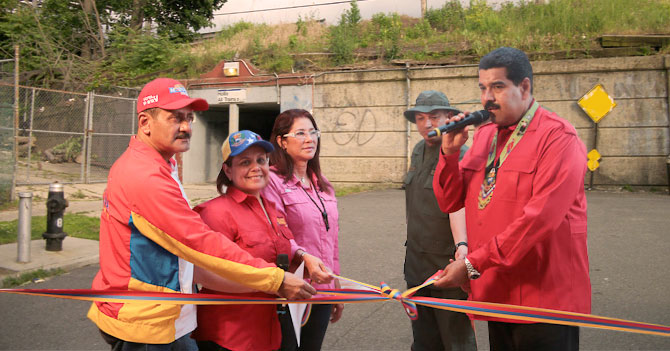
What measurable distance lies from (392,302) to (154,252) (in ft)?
12.5

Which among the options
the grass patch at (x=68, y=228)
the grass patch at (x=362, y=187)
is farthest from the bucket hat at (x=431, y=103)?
the grass patch at (x=362, y=187)

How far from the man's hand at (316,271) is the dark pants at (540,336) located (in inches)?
38.4

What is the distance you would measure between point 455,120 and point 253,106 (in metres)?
17.8

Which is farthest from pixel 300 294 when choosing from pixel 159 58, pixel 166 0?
pixel 166 0

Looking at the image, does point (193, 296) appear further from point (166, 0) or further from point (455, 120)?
point (166, 0)

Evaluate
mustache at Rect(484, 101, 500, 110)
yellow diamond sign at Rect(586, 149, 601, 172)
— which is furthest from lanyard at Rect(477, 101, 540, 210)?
yellow diamond sign at Rect(586, 149, 601, 172)

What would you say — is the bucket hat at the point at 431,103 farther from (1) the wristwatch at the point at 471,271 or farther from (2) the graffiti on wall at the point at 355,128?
(2) the graffiti on wall at the point at 355,128

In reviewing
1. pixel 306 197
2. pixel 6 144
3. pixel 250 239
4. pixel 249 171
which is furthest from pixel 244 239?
pixel 6 144

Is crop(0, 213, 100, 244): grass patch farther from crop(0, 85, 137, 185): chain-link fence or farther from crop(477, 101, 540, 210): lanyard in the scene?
crop(477, 101, 540, 210): lanyard

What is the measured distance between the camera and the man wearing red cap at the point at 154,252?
84.8 inches

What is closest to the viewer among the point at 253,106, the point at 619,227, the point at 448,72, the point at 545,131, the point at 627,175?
the point at 545,131

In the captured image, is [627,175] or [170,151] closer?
[170,151]

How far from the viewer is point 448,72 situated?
16.3 metres

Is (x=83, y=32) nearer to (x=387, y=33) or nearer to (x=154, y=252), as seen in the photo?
(x=387, y=33)
